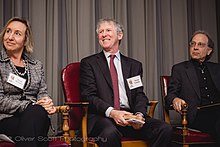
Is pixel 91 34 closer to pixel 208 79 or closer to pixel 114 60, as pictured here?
pixel 114 60

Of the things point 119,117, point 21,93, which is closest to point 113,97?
point 119,117

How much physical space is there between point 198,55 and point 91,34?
1.21m

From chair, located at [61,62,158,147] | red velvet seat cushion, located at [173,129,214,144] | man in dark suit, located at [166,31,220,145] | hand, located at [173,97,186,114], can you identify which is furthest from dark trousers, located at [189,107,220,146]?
chair, located at [61,62,158,147]

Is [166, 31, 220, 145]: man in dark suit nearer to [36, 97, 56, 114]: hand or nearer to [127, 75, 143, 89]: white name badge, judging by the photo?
[127, 75, 143, 89]: white name badge

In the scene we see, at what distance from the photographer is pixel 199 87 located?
3.78 meters

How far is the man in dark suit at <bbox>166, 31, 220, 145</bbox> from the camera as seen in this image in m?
3.54

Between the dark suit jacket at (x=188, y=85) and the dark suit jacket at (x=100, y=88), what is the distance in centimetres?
42

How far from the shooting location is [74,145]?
3.14 meters

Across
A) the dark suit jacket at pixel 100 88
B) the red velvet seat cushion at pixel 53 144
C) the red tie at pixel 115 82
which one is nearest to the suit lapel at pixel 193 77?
the dark suit jacket at pixel 100 88

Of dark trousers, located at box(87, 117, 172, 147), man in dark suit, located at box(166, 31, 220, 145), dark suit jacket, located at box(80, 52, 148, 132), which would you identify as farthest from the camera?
man in dark suit, located at box(166, 31, 220, 145)

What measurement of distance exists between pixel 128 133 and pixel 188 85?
91cm

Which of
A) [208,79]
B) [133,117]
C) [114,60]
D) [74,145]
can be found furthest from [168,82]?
[74,145]

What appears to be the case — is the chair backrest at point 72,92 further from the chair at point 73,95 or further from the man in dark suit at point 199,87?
the man in dark suit at point 199,87

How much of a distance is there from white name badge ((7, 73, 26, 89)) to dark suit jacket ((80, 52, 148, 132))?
0.56 metres
